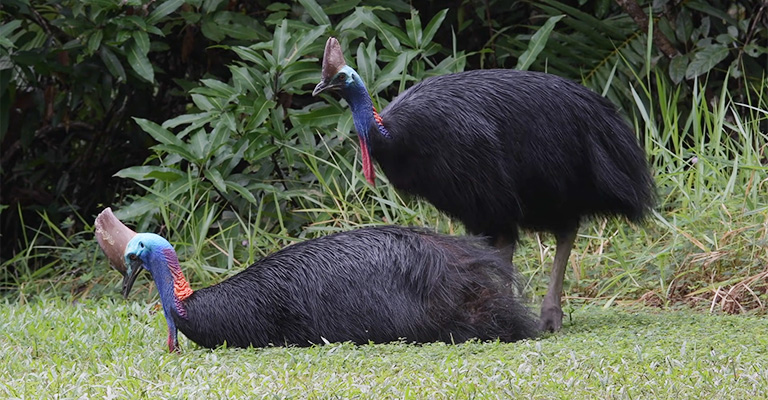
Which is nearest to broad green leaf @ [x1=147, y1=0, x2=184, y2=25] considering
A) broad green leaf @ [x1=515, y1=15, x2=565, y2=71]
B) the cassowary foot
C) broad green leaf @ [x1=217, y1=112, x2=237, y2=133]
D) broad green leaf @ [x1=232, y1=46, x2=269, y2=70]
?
broad green leaf @ [x1=232, y1=46, x2=269, y2=70]

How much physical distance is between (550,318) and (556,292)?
0.12m

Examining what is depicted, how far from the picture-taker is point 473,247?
14.3ft

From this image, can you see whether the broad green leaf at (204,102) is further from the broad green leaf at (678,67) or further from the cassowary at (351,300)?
the broad green leaf at (678,67)

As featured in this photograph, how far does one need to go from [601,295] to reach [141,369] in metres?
2.74

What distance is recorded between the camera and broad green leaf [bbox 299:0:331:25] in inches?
259

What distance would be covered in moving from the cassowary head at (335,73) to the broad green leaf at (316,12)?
6.63ft

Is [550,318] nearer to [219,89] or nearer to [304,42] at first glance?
[304,42]

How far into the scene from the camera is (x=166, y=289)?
4188 mm

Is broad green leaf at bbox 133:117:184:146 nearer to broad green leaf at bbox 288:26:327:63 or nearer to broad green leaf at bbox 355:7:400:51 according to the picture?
broad green leaf at bbox 288:26:327:63

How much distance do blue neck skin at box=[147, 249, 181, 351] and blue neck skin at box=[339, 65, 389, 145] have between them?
913 mm

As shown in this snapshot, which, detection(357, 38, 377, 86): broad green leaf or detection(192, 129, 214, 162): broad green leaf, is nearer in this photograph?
detection(192, 129, 214, 162): broad green leaf

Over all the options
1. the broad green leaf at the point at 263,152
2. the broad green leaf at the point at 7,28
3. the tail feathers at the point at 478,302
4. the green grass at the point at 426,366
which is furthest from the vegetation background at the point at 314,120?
the tail feathers at the point at 478,302

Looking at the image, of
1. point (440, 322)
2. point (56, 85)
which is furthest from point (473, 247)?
point (56, 85)

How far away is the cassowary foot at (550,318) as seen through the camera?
15.1 feet
